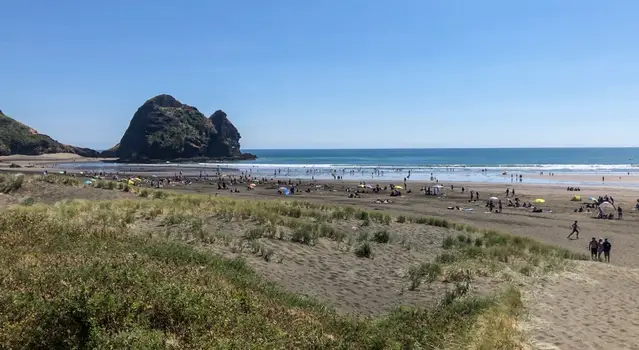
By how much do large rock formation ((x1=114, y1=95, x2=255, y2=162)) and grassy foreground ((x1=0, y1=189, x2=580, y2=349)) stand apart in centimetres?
12548

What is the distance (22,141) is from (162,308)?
14016 centimetres

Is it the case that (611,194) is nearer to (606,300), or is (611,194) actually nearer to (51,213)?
(606,300)

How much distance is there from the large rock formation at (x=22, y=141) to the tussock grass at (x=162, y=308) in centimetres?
13108

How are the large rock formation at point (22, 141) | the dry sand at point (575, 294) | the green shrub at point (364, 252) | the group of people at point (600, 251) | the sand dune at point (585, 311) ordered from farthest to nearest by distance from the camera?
1. the large rock formation at point (22, 141)
2. the group of people at point (600, 251)
3. the green shrub at point (364, 252)
4. the dry sand at point (575, 294)
5. the sand dune at point (585, 311)

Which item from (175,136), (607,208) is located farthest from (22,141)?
(607,208)

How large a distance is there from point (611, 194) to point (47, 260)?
5324cm

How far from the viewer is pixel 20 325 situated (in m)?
4.67

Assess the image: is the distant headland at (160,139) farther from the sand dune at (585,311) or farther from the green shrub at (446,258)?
the sand dune at (585,311)

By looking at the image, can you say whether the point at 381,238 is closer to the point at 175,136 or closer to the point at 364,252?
the point at 364,252

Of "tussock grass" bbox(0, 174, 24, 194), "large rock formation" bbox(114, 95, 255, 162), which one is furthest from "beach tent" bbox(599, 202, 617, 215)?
"large rock formation" bbox(114, 95, 255, 162)

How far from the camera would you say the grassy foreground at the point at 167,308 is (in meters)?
4.69

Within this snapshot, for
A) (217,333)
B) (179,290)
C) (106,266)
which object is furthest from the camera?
(106,266)

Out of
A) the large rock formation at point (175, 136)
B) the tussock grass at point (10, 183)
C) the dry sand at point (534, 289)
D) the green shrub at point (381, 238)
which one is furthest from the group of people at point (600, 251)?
the large rock formation at point (175, 136)

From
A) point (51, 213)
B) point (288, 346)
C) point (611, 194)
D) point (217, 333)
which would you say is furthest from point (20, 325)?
point (611, 194)
